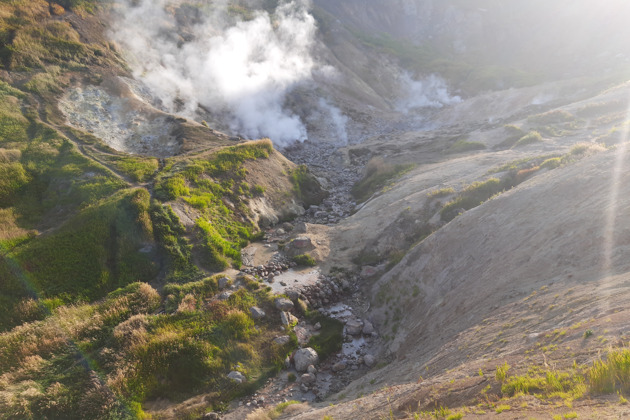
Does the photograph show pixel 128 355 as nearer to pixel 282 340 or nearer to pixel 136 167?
pixel 282 340

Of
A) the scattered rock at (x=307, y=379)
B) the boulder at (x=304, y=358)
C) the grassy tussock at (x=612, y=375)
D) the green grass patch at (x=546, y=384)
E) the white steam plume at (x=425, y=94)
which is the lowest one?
the scattered rock at (x=307, y=379)

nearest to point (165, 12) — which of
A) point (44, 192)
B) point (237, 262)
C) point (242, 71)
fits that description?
point (242, 71)

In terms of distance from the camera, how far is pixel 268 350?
15.8 metres

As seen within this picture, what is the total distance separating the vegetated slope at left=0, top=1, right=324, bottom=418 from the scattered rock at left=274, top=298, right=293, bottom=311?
505 mm

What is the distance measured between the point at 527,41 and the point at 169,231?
129 m

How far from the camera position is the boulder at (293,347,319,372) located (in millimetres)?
15398

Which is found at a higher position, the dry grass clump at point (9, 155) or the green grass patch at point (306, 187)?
the dry grass clump at point (9, 155)

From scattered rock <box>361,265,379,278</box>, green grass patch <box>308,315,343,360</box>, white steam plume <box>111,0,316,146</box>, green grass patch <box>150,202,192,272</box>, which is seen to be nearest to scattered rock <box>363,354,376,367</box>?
green grass patch <box>308,315,343,360</box>

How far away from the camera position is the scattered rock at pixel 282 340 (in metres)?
16.2

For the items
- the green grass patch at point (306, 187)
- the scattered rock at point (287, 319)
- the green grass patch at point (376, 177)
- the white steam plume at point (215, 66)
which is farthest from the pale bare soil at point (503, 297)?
the white steam plume at point (215, 66)

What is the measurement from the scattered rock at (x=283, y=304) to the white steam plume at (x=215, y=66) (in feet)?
112

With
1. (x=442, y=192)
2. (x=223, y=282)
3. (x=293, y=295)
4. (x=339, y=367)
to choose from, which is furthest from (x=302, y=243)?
(x=442, y=192)

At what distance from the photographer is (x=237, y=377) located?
1429cm

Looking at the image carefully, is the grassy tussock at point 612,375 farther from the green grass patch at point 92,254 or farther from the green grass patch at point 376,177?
the green grass patch at point 376,177
